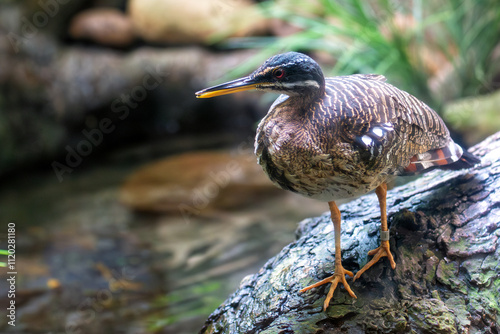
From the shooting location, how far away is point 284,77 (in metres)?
1.97

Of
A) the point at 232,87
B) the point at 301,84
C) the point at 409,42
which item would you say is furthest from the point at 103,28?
the point at 301,84

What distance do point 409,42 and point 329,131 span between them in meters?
3.75

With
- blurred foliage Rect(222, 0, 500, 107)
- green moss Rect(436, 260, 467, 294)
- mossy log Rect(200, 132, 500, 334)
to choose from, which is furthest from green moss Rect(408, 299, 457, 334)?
blurred foliage Rect(222, 0, 500, 107)

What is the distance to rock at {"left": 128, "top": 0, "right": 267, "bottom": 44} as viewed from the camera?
24.4 ft

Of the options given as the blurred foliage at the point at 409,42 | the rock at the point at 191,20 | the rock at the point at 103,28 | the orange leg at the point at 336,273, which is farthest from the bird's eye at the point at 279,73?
the rock at the point at 103,28

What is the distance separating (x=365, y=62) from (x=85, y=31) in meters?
4.82

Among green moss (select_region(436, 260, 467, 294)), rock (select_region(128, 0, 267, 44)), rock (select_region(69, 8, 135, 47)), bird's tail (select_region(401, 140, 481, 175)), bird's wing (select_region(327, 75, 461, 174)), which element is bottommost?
green moss (select_region(436, 260, 467, 294))

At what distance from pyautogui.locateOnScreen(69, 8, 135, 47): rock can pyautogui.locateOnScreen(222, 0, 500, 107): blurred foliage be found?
324 cm

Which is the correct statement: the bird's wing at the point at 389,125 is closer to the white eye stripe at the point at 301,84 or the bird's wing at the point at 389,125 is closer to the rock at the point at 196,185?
the white eye stripe at the point at 301,84

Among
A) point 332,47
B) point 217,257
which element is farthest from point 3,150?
point 332,47

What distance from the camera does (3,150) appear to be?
21.8 ft

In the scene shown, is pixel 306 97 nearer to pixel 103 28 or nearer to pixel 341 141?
pixel 341 141

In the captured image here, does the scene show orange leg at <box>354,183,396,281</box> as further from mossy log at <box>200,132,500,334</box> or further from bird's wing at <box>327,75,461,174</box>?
bird's wing at <box>327,75,461,174</box>

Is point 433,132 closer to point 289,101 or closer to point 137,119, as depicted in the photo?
point 289,101
